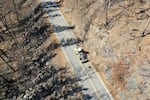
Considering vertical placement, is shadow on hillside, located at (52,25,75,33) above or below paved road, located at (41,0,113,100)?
above

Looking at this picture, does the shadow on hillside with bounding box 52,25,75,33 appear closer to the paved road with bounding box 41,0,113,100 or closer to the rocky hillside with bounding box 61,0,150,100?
the paved road with bounding box 41,0,113,100

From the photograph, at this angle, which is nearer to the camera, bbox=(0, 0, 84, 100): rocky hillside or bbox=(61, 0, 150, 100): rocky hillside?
bbox=(61, 0, 150, 100): rocky hillside

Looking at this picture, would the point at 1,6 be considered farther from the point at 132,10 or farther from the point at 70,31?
the point at 132,10

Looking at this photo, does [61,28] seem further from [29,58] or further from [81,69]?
[81,69]

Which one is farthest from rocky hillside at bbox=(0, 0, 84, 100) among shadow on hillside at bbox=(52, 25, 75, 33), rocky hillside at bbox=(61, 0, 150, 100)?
rocky hillside at bbox=(61, 0, 150, 100)

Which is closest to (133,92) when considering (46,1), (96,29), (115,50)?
(115,50)

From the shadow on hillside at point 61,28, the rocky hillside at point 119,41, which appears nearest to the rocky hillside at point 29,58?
the shadow on hillside at point 61,28

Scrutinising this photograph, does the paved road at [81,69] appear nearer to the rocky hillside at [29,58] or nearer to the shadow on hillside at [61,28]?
the shadow on hillside at [61,28]
